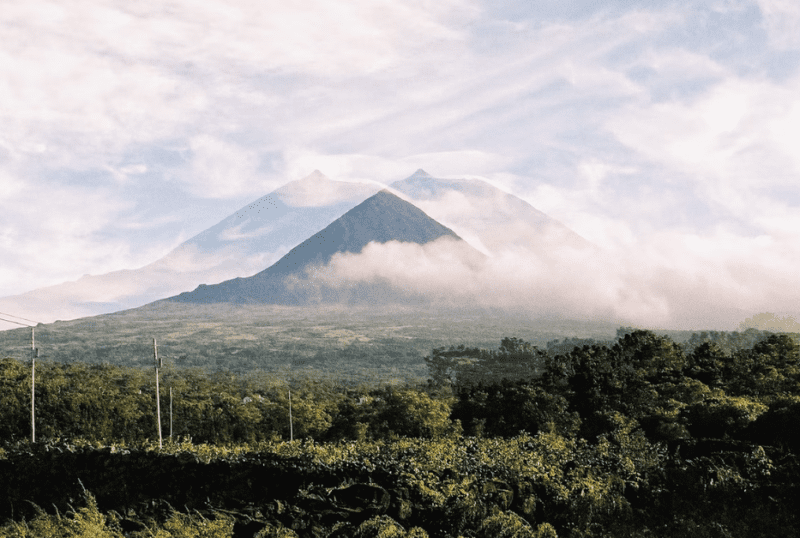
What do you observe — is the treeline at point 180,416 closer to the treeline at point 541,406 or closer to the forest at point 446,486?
the treeline at point 541,406

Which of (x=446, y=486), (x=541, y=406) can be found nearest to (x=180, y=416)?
(x=541, y=406)

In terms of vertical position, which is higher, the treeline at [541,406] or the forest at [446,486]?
the forest at [446,486]

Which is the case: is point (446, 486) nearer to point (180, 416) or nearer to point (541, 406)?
point (541, 406)

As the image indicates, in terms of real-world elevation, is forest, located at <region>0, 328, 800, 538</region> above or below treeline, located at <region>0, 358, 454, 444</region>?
above

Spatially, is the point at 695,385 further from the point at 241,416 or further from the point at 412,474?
the point at 241,416

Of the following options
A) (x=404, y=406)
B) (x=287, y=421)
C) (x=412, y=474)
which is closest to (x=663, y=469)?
(x=412, y=474)

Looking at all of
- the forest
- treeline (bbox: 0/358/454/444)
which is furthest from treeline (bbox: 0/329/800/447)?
the forest

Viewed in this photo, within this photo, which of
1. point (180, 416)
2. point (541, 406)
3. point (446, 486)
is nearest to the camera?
point (446, 486)

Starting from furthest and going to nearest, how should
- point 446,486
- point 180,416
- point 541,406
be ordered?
1. point 180,416
2. point 541,406
3. point 446,486

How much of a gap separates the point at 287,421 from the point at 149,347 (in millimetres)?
125371

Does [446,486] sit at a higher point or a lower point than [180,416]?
higher

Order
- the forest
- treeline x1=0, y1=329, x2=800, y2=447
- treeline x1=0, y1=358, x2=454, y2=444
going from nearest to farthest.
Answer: the forest
treeline x1=0, y1=329, x2=800, y2=447
treeline x1=0, y1=358, x2=454, y2=444

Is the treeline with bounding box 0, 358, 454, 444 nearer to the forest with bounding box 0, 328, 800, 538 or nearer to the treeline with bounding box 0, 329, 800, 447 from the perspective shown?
the treeline with bounding box 0, 329, 800, 447

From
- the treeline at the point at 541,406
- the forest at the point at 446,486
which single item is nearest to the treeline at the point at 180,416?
the treeline at the point at 541,406
